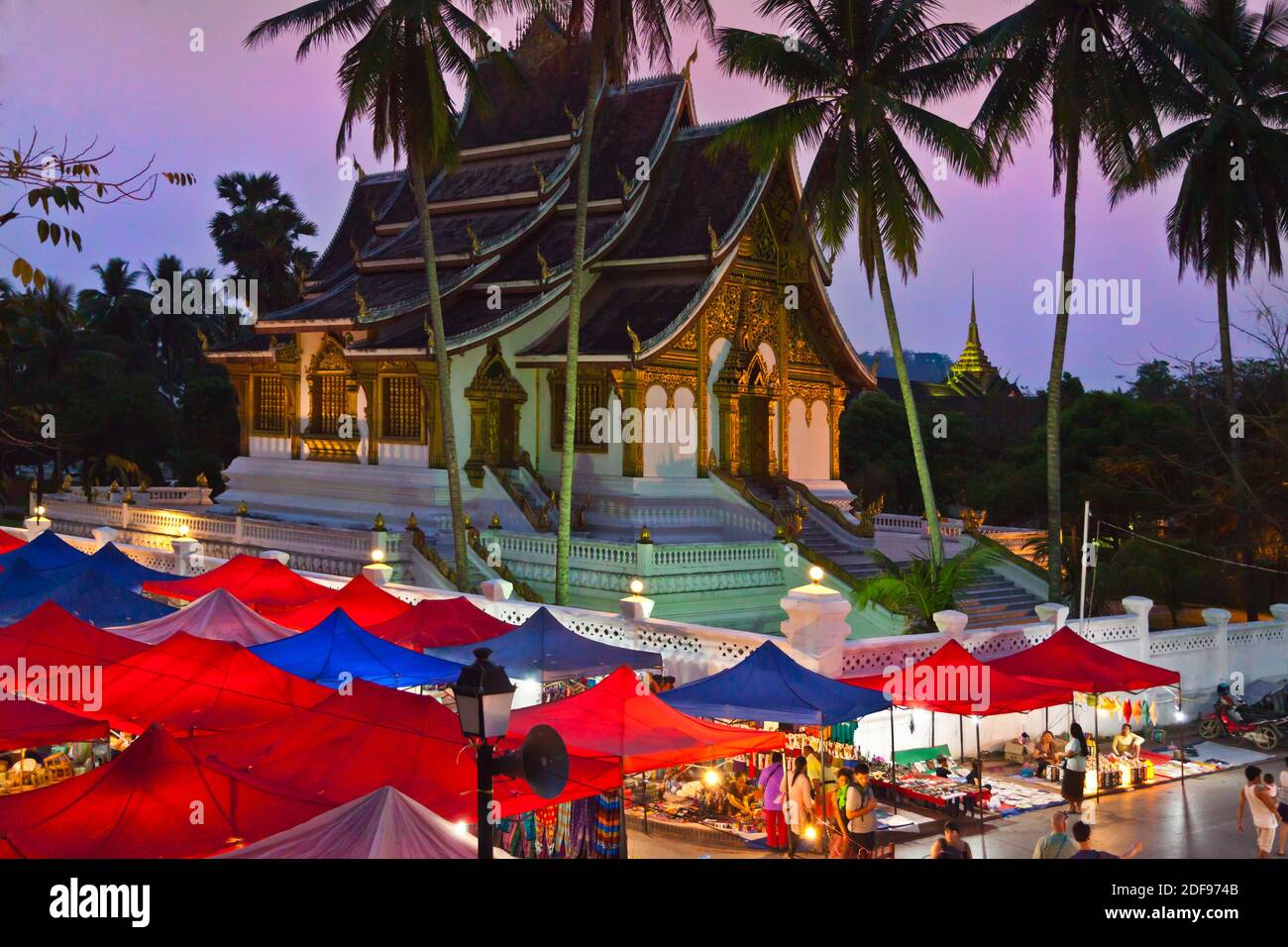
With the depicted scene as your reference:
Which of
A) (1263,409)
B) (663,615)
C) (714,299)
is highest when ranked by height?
(714,299)

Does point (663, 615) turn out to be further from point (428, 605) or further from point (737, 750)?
point (737, 750)

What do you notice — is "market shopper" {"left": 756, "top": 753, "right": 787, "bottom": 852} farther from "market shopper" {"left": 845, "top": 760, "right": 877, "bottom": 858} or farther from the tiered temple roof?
the tiered temple roof

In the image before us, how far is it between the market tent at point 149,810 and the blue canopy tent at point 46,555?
48.4 ft

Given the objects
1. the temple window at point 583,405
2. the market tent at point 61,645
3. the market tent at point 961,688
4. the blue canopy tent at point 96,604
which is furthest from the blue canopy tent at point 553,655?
the temple window at point 583,405

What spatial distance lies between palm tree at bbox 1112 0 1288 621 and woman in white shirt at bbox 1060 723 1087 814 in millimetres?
12006

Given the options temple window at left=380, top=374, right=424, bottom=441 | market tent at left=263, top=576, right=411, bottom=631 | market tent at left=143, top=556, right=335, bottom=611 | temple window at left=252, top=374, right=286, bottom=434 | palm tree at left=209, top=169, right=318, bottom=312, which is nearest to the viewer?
market tent at left=263, top=576, right=411, bottom=631

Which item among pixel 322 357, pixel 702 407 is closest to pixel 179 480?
pixel 322 357

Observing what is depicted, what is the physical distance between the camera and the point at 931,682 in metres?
14.5

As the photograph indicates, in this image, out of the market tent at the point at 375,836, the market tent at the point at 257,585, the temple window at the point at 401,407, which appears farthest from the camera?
the temple window at the point at 401,407

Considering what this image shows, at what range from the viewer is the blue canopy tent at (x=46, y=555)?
22.8 m

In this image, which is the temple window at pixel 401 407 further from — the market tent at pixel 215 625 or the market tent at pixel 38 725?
the market tent at pixel 38 725

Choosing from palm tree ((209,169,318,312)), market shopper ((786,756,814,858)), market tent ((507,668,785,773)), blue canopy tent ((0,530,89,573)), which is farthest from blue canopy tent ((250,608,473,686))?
palm tree ((209,169,318,312))

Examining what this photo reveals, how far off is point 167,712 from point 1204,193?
21.7 m

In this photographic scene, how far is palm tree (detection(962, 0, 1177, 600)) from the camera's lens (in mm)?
20156
